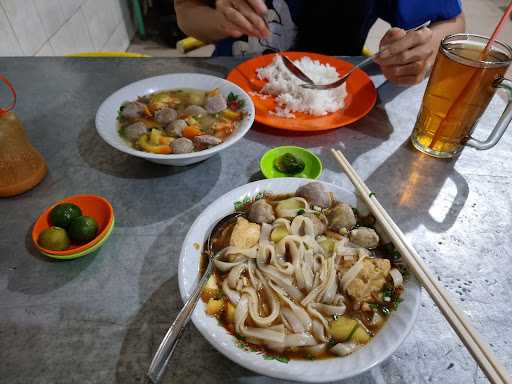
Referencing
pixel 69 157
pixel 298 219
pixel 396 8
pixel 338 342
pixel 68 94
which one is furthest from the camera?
pixel 396 8

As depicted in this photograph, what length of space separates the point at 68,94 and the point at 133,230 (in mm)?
1255

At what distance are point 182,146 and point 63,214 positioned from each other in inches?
22.0

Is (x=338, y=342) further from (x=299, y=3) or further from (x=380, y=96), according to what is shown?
(x=299, y=3)

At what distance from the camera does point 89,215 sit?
4.89 feet

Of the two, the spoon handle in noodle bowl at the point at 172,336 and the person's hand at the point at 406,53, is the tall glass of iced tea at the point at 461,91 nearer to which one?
the person's hand at the point at 406,53

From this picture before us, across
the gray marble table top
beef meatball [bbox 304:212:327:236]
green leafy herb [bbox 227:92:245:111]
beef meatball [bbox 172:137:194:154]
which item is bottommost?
the gray marble table top

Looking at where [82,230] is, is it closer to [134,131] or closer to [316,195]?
[134,131]

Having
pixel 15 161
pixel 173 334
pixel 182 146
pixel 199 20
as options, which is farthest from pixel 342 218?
pixel 199 20

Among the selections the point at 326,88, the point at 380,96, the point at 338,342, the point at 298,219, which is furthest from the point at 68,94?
the point at 338,342

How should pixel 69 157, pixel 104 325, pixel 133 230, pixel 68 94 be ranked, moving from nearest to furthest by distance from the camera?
pixel 104 325, pixel 133 230, pixel 69 157, pixel 68 94

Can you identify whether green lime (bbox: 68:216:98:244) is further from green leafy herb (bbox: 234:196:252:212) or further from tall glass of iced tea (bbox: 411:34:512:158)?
tall glass of iced tea (bbox: 411:34:512:158)

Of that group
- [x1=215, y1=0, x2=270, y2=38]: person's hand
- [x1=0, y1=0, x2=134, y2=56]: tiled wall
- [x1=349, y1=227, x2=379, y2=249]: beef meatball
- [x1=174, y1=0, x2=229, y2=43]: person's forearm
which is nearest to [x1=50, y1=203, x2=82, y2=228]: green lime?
[x1=349, y1=227, x2=379, y2=249]: beef meatball

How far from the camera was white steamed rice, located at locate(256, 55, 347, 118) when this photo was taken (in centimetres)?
207

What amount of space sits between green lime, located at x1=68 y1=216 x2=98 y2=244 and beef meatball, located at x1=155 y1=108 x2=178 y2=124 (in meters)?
0.69
